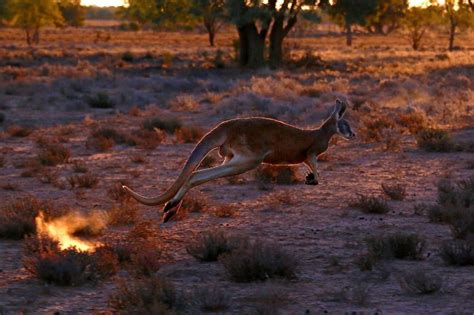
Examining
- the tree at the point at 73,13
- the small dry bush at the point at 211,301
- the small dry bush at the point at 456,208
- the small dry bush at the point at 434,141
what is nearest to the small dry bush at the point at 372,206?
the small dry bush at the point at 456,208

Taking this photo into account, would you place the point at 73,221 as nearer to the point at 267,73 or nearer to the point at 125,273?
the point at 125,273

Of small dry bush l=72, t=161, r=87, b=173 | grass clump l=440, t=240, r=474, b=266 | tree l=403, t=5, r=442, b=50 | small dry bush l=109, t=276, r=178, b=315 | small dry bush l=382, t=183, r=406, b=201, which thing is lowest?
small dry bush l=72, t=161, r=87, b=173

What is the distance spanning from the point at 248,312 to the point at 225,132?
315 centimetres

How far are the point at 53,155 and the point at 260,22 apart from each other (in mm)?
31599

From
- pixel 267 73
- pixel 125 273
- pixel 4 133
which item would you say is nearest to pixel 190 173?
pixel 125 273

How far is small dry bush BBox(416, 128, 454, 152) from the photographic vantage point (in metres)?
20.4

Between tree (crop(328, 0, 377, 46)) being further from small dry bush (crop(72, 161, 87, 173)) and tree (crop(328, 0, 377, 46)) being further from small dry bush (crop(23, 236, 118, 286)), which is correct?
small dry bush (crop(23, 236, 118, 286))

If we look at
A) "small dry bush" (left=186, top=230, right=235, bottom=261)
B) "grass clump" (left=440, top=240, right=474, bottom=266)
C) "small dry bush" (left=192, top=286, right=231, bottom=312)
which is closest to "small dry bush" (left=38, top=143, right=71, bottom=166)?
"small dry bush" (left=186, top=230, right=235, bottom=261)

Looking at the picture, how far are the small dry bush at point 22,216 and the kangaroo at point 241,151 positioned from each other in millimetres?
1858

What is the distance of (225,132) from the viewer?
10680 millimetres

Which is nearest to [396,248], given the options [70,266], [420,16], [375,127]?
[70,266]

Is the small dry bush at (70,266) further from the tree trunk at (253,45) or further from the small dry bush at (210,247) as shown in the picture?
the tree trunk at (253,45)

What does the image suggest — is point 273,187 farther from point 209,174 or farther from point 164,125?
point 164,125

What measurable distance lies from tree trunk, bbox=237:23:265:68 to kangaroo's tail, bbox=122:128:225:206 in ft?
136
